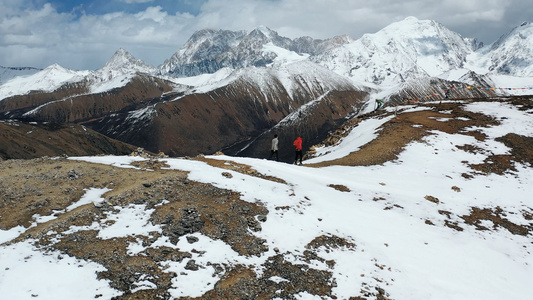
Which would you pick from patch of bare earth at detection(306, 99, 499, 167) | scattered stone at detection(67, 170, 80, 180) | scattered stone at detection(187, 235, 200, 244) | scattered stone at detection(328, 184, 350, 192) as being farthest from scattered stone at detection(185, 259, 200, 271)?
patch of bare earth at detection(306, 99, 499, 167)

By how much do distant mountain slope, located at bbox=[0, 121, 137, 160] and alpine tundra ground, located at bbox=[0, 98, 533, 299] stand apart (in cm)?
11274

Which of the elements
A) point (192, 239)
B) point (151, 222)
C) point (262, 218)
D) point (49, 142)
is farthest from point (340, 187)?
point (49, 142)

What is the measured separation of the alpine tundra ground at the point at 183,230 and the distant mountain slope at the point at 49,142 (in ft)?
370

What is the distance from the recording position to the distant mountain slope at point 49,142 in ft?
389

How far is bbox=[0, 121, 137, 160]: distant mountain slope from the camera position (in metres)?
119

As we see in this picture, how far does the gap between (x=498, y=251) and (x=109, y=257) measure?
20201 mm

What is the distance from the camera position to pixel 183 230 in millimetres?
14062

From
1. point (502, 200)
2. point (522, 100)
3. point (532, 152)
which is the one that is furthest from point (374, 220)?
point (522, 100)

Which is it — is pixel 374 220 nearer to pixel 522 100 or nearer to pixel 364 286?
pixel 364 286

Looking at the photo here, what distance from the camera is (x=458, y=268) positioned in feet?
50.4

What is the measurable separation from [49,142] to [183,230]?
157 metres

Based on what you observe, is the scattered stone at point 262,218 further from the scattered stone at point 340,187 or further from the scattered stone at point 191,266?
the scattered stone at point 340,187

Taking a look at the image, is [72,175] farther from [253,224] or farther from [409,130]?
[409,130]

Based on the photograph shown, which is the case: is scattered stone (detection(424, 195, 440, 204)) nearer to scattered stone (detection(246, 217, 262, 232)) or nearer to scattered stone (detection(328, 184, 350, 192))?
scattered stone (detection(328, 184, 350, 192))
